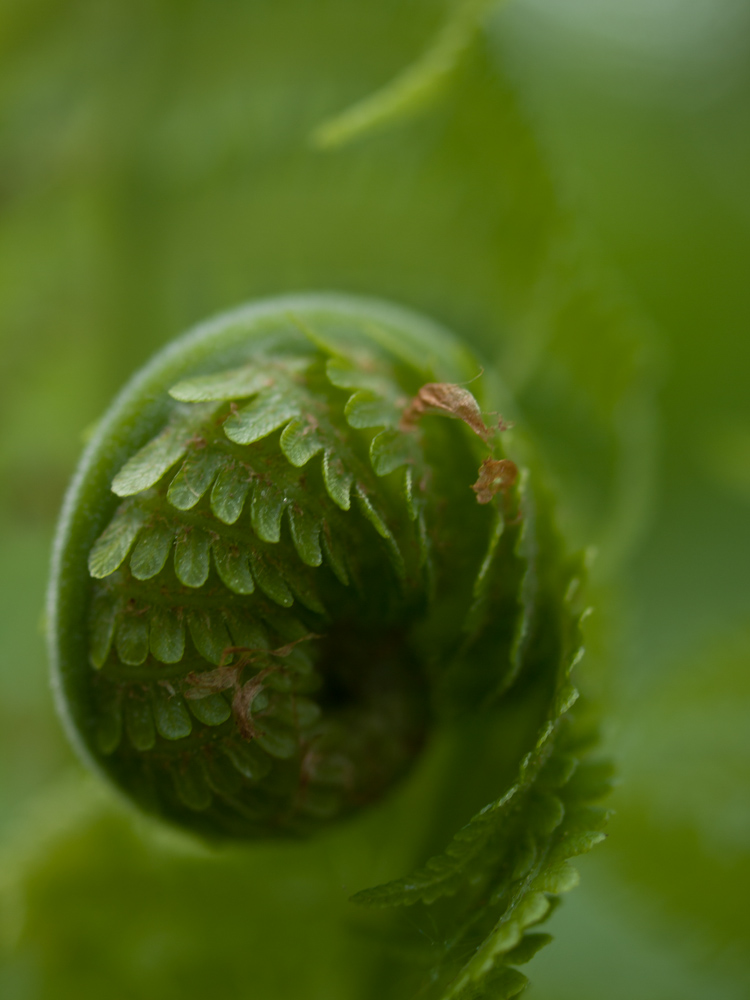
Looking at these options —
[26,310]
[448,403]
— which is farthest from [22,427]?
[448,403]

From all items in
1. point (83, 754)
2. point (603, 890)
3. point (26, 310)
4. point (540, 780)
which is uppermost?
point (26, 310)

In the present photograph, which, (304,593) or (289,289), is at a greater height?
(289,289)

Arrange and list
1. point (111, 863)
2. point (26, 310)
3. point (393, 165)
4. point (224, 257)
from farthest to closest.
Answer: point (26, 310)
point (224, 257)
point (393, 165)
point (111, 863)

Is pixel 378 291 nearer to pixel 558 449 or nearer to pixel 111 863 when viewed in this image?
pixel 558 449

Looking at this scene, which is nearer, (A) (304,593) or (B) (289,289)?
(A) (304,593)
